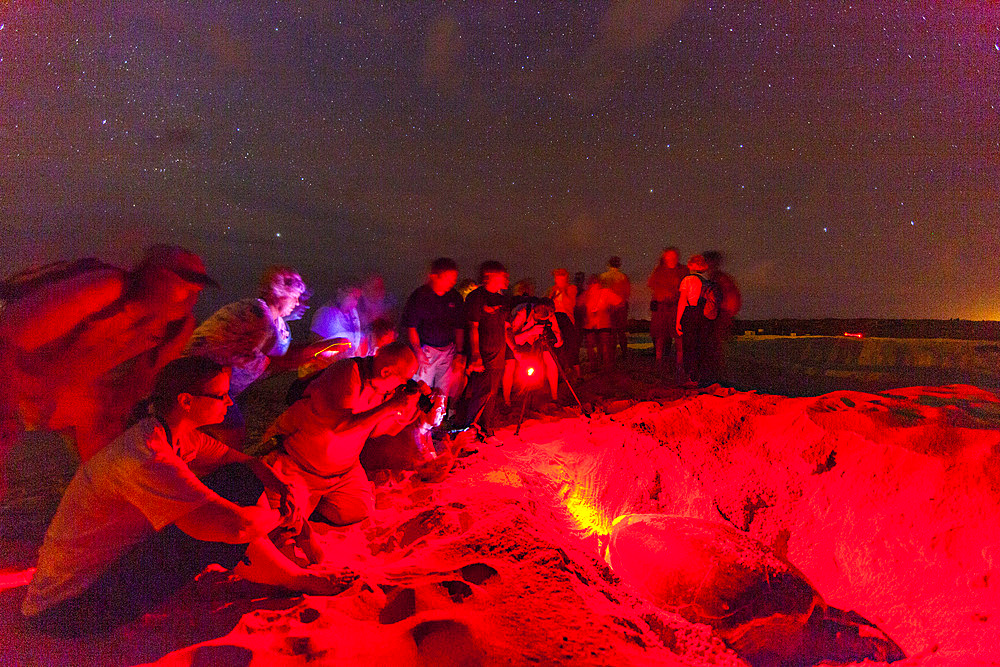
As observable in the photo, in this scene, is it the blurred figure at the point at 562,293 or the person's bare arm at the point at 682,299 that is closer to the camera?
the person's bare arm at the point at 682,299

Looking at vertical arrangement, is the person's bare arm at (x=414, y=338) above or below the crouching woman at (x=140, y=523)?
above

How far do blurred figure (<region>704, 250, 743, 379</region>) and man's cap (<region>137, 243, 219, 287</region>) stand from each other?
17.1ft

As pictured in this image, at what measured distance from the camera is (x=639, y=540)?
295 centimetres

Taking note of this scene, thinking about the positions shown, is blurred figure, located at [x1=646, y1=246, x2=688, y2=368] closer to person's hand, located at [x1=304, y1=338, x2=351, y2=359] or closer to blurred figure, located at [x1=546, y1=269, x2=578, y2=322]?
blurred figure, located at [x1=546, y1=269, x2=578, y2=322]

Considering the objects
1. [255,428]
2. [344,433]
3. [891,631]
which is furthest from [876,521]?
[255,428]

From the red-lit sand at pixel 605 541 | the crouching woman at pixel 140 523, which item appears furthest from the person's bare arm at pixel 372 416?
the crouching woman at pixel 140 523

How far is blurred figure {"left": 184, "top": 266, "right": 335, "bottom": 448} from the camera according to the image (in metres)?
2.95

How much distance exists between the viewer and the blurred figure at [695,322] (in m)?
5.79

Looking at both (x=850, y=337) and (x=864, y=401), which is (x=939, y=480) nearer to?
(x=864, y=401)

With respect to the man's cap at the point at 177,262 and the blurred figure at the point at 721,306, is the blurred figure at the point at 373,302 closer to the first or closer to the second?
the man's cap at the point at 177,262

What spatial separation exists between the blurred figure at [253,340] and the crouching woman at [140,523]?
644 mm

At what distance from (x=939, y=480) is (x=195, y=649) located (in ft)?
13.3

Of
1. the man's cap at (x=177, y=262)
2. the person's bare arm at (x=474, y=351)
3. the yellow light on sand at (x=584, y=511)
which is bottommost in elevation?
the yellow light on sand at (x=584, y=511)

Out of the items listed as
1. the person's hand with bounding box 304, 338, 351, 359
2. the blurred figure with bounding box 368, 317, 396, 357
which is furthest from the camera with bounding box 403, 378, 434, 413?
the person's hand with bounding box 304, 338, 351, 359
